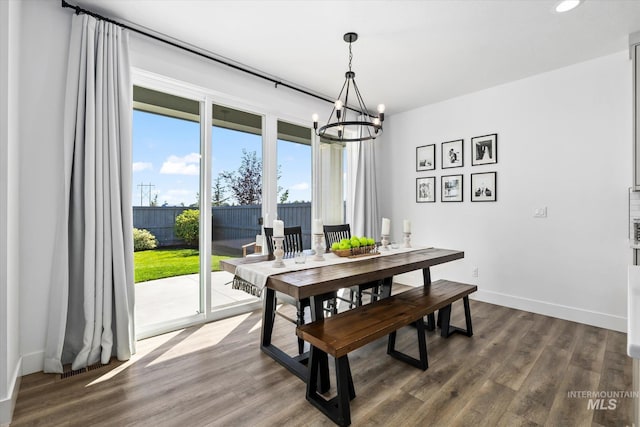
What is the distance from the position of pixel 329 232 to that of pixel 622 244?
2.85 meters

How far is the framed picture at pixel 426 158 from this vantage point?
4406 mm

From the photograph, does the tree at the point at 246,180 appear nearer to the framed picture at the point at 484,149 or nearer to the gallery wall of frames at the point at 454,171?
the gallery wall of frames at the point at 454,171

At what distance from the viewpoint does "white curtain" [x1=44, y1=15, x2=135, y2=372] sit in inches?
87.7

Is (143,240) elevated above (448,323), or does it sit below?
above

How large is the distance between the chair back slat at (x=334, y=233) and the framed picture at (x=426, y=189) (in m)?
1.53

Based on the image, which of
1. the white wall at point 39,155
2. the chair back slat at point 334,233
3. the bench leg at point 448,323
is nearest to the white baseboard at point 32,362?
the white wall at point 39,155

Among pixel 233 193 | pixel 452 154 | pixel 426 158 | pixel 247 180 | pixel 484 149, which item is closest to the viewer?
pixel 233 193

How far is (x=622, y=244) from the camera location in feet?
9.68

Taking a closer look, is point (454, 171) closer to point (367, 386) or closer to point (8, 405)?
point (367, 386)

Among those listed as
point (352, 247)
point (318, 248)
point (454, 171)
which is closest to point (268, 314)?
point (318, 248)

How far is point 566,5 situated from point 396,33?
4.01 feet

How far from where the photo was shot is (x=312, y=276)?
205cm

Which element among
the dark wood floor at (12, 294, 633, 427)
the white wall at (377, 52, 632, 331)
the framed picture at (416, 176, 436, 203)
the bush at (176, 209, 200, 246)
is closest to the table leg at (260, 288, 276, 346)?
the dark wood floor at (12, 294, 633, 427)

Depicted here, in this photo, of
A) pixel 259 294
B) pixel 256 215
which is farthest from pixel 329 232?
pixel 259 294
